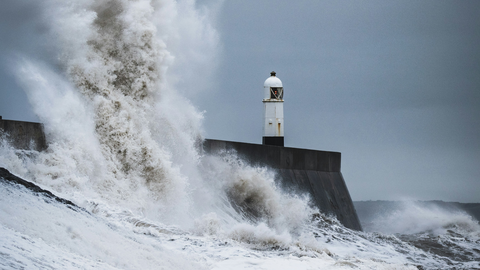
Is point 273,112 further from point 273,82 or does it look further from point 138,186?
point 138,186

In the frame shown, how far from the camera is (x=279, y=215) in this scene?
1009 cm

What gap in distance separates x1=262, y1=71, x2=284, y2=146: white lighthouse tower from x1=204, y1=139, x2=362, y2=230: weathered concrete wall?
1.10m

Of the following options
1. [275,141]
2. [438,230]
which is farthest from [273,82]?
[438,230]

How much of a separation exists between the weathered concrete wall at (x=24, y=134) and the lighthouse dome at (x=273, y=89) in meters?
7.96

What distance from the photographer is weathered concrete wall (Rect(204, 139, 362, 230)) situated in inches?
413

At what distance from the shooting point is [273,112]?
45.3 ft

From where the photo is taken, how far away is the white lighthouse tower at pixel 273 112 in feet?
45.0

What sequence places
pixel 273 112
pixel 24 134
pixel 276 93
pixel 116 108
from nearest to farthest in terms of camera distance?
pixel 24 134 < pixel 116 108 < pixel 273 112 < pixel 276 93

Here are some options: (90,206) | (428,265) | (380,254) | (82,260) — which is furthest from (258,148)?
(82,260)

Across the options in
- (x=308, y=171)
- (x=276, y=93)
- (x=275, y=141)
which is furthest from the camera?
(x=276, y=93)

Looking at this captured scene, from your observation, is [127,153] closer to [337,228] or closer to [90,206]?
[90,206]

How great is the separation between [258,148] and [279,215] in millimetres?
1423

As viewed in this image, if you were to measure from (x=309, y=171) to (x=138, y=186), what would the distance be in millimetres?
5939

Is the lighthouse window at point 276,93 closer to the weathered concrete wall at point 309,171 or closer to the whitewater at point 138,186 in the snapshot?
the weathered concrete wall at point 309,171
